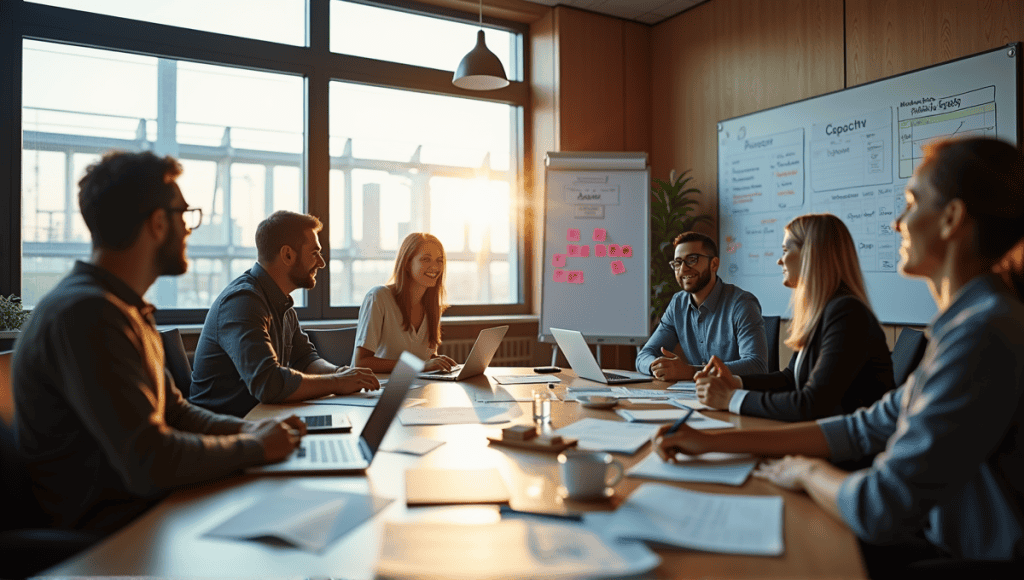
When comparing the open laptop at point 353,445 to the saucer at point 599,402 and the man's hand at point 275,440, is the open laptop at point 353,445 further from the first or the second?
the saucer at point 599,402

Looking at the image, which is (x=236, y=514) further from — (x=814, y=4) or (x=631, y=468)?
(x=814, y=4)

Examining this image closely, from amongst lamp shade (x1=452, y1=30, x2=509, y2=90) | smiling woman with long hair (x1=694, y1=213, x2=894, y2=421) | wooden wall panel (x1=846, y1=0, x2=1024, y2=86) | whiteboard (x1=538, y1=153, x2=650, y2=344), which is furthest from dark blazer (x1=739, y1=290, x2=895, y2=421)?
whiteboard (x1=538, y1=153, x2=650, y2=344)

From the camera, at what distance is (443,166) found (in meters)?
4.89

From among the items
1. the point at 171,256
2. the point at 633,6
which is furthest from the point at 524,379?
the point at 633,6

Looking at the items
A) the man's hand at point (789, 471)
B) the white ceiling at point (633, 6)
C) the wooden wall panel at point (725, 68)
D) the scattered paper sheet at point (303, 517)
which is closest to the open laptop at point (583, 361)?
the man's hand at point (789, 471)

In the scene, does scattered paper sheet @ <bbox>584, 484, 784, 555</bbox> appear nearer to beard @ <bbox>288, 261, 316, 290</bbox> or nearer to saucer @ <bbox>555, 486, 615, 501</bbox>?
saucer @ <bbox>555, 486, 615, 501</bbox>

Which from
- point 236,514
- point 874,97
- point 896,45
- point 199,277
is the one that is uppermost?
point 896,45

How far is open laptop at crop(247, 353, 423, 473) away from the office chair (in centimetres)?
31

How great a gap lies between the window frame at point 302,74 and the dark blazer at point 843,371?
3.29 meters

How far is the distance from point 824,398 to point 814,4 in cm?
326

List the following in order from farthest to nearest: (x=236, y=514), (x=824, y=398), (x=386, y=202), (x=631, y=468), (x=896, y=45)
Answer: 1. (x=386, y=202)
2. (x=896, y=45)
3. (x=824, y=398)
4. (x=631, y=468)
5. (x=236, y=514)

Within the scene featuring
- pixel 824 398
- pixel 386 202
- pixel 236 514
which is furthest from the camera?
pixel 386 202

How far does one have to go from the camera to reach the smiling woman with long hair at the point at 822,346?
1.72 meters

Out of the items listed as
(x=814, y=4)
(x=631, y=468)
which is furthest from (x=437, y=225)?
(x=631, y=468)
